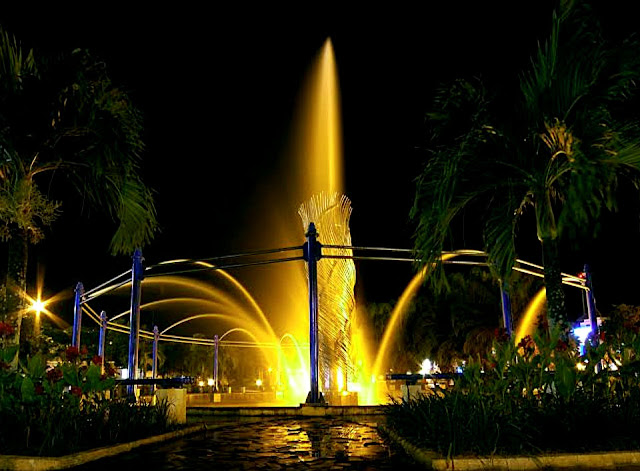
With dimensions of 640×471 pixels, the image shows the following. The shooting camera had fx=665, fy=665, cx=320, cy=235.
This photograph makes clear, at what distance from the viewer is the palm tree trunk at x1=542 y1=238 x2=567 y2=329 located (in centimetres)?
1077

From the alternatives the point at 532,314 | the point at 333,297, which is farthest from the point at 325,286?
the point at 532,314

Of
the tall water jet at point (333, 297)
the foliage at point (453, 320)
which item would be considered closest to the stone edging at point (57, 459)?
the tall water jet at point (333, 297)

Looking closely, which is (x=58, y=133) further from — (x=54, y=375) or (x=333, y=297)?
(x=333, y=297)

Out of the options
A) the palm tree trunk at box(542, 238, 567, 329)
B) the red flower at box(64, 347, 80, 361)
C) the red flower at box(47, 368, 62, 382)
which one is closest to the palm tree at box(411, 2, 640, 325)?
the palm tree trunk at box(542, 238, 567, 329)

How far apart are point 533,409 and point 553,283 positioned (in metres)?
3.72

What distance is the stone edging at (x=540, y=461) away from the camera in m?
6.68

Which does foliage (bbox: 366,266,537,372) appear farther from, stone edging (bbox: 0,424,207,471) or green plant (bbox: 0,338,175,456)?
stone edging (bbox: 0,424,207,471)

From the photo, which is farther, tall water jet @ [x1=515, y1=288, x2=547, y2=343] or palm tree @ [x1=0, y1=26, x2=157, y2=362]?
tall water jet @ [x1=515, y1=288, x2=547, y2=343]

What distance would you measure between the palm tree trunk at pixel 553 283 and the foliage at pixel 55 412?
6733 millimetres

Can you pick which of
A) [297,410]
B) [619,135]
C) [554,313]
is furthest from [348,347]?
[619,135]

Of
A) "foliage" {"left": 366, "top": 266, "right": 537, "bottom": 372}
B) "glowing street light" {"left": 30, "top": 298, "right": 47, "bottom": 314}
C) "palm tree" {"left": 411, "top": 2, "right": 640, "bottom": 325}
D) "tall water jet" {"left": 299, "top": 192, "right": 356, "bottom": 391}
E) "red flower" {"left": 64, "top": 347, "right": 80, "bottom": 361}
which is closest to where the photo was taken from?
"red flower" {"left": 64, "top": 347, "right": 80, "bottom": 361}

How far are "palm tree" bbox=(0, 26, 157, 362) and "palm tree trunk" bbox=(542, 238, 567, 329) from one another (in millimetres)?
7996

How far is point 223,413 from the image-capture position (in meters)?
15.8

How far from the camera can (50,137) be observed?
1215 cm
